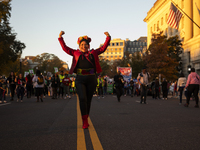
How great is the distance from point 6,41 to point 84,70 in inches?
1312

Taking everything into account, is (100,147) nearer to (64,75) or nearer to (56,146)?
(56,146)

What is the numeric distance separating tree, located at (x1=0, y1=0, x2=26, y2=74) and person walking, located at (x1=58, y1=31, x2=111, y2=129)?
95.0 ft

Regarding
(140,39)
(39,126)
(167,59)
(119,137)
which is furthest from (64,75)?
(140,39)

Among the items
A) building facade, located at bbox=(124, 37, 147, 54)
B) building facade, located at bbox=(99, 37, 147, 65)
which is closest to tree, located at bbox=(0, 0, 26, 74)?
building facade, located at bbox=(99, 37, 147, 65)

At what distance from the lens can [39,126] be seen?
6.34 meters

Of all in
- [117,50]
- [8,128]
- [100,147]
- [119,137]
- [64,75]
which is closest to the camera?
[100,147]

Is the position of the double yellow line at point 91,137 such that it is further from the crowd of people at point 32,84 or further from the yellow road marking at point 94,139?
the crowd of people at point 32,84

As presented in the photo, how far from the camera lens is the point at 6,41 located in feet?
120

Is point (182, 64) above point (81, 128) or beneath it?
above

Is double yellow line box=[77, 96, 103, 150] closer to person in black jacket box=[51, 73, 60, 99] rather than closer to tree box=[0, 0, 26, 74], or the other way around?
person in black jacket box=[51, 73, 60, 99]

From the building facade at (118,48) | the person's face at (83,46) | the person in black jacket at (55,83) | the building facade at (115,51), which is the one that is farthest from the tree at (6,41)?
the building facade at (115,51)

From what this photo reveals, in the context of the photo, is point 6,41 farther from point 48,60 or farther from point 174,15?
point 48,60

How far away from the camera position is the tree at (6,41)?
34.0 meters

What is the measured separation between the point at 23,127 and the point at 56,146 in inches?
85.8
